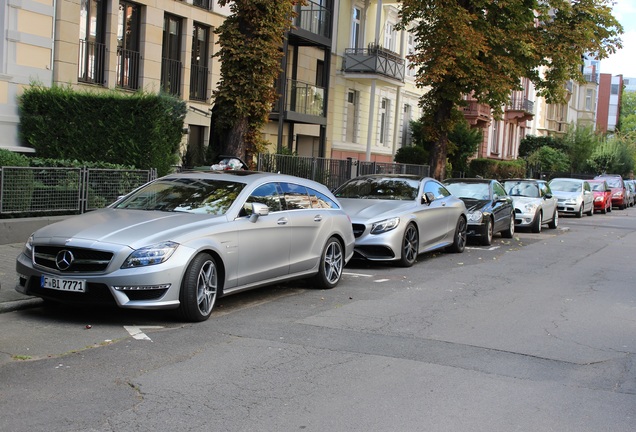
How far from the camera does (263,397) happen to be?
5.54 meters

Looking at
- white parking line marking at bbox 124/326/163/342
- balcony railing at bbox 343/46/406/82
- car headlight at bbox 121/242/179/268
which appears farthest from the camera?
balcony railing at bbox 343/46/406/82

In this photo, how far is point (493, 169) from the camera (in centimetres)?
4612

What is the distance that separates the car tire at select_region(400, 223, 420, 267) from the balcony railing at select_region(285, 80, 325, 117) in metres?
16.1

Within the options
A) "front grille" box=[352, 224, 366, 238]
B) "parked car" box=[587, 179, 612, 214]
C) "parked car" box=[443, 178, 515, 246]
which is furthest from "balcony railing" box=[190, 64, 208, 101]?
"parked car" box=[587, 179, 612, 214]

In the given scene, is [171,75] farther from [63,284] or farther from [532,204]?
[63,284]

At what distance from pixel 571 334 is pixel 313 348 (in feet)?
9.87

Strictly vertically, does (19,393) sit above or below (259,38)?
below

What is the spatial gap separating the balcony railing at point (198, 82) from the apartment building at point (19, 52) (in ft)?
22.0

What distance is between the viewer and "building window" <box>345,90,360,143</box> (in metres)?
35.1

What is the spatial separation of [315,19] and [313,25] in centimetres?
26

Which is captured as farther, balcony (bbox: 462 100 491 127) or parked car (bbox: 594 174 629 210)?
balcony (bbox: 462 100 491 127)

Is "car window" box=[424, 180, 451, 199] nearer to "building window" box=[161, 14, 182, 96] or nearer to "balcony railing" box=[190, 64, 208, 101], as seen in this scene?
"building window" box=[161, 14, 182, 96]

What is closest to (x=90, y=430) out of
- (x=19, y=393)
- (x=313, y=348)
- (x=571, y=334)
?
(x=19, y=393)

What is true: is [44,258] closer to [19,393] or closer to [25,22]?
[19,393]
